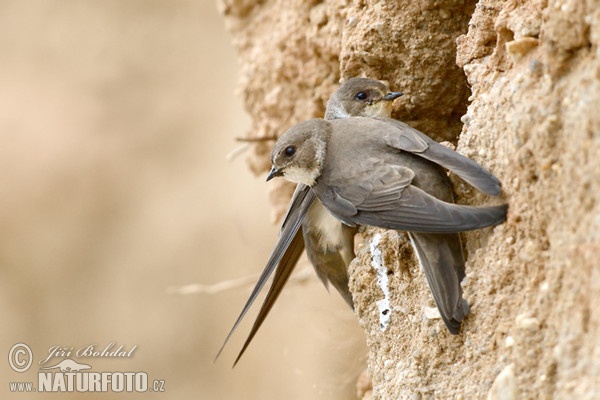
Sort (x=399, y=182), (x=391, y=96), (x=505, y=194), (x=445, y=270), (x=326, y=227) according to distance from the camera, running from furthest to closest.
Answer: (x=326, y=227), (x=391, y=96), (x=399, y=182), (x=445, y=270), (x=505, y=194)

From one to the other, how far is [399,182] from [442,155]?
124mm

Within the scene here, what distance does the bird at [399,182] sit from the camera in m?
2.43

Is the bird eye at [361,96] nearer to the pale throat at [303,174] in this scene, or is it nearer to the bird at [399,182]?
the bird at [399,182]

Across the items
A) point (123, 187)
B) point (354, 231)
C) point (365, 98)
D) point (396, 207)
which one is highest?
point (396, 207)

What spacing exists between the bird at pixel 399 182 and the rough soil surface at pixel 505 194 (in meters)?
0.05

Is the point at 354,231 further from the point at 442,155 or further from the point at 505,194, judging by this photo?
the point at 505,194

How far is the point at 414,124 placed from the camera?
11.3 feet

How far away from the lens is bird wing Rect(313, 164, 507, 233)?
237 centimetres

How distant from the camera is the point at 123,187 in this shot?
252 inches

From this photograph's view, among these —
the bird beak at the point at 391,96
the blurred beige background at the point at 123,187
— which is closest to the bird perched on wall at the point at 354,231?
the bird beak at the point at 391,96

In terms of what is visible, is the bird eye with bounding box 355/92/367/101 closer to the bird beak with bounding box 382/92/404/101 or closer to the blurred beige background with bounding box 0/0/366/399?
the bird beak with bounding box 382/92/404/101

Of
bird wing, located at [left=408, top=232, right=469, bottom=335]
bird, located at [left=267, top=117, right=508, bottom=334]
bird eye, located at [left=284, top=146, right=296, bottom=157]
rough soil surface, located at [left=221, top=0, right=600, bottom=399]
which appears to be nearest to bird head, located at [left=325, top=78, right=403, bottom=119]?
rough soil surface, located at [left=221, top=0, right=600, bottom=399]

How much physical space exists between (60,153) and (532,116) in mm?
4576

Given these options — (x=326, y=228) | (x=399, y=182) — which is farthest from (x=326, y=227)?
(x=399, y=182)
